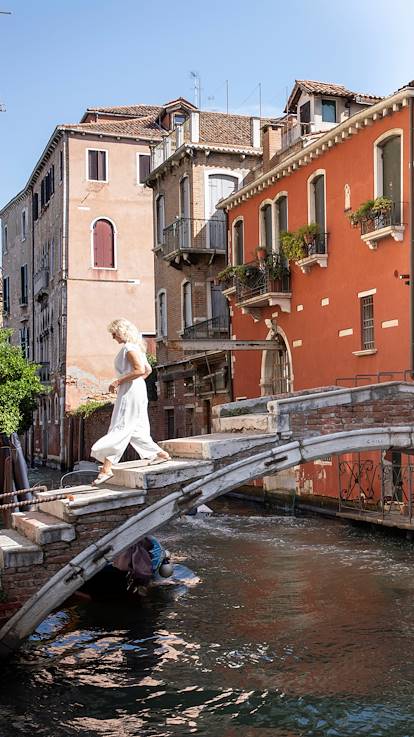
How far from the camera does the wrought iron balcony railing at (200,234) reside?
23.5m

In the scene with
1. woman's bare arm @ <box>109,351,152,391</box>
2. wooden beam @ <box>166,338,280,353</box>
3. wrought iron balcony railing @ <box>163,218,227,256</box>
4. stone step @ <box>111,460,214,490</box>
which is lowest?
stone step @ <box>111,460,214,490</box>

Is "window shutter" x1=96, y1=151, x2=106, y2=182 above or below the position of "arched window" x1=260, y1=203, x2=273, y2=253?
above

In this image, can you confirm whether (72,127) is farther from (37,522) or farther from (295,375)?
(37,522)

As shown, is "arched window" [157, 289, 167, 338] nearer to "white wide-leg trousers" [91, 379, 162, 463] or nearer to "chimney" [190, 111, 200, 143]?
"chimney" [190, 111, 200, 143]

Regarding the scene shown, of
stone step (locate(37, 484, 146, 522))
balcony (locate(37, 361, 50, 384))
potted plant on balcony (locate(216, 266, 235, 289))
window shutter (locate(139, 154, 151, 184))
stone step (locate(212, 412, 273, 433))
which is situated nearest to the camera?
stone step (locate(37, 484, 146, 522))

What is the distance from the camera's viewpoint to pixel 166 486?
313 inches

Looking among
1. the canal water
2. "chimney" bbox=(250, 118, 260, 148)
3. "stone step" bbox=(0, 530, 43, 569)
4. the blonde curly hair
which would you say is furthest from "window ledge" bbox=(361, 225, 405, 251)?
"chimney" bbox=(250, 118, 260, 148)

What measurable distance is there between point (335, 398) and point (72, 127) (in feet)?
77.4

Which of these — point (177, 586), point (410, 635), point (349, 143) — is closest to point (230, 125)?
point (349, 143)

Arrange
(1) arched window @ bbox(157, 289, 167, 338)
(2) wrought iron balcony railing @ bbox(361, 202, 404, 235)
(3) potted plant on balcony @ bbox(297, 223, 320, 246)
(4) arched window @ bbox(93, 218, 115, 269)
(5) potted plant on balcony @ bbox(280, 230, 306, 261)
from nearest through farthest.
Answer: (2) wrought iron balcony railing @ bbox(361, 202, 404, 235) < (3) potted plant on balcony @ bbox(297, 223, 320, 246) < (5) potted plant on balcony @ bbox(280, 230, 306, 261) < (1) arched window @ bbox(157, 289, 167, 338) < (4) arched window @ bbox(93, 218, 115, 269)

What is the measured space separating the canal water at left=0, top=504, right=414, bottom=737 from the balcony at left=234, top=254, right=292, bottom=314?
7309mm

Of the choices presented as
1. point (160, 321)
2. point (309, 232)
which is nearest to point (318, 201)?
point (309, 232)

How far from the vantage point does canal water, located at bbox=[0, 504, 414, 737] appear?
6777 mm

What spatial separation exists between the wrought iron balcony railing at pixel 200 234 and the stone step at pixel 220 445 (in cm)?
1527
